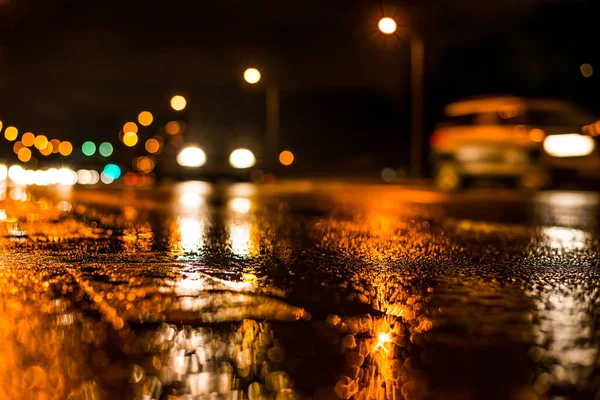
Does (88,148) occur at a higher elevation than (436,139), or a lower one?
higher

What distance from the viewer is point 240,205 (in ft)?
56.5

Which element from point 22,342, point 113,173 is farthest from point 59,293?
point 113,173

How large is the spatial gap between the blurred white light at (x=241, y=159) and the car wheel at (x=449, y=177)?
36.4 feet

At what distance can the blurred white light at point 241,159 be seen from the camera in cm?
3341

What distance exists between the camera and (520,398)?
11.9 feet

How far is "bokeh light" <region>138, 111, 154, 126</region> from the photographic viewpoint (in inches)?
3253

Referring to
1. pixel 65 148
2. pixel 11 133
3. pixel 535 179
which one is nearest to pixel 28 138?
pixel 11 133

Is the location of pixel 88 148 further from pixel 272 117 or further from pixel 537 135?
pixel 537 135

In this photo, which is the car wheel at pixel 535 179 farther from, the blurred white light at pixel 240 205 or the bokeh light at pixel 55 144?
the bokeh light at pixel 55 144

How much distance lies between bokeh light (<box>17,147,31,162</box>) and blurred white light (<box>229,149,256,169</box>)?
438 feet

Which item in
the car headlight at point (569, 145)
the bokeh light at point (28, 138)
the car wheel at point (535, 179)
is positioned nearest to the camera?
the car headlight at point (569, 145)

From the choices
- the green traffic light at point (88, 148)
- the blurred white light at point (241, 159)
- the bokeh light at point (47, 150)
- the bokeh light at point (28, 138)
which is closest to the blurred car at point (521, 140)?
the blurred white light at point (241, 159)

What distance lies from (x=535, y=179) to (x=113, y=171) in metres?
37.2

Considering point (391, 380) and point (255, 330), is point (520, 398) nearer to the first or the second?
point (391, 380)
